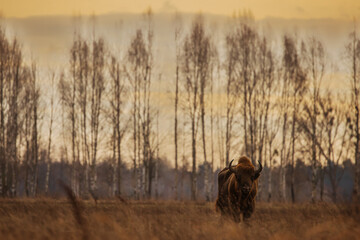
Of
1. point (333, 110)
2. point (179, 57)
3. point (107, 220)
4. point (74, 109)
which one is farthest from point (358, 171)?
point (107, 220)

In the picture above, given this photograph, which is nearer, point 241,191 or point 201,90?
point 241,191

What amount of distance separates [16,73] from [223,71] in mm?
15225

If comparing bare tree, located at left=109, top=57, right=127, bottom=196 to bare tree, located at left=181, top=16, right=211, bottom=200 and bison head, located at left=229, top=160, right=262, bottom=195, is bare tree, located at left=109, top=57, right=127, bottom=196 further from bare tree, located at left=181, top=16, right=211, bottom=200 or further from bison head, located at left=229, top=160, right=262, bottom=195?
bison head, located at left=229, top=160, right=262, bottom=195

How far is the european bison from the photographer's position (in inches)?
602

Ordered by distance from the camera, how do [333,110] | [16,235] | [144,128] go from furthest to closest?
[333,110] < [144,128] < [16,235]

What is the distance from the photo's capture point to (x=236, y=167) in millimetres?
15789

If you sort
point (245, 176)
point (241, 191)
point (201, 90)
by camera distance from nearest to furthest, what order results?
point (245, 176) < point (241, 191) < point (201, 90)

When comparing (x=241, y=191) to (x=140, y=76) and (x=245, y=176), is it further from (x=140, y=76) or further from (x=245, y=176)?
(x=140, y=76)

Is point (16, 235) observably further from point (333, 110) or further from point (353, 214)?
point (333, 110)

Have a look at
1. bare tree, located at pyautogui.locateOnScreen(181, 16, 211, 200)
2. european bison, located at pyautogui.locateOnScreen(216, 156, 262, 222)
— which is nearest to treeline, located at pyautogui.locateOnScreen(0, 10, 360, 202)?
bare tree, located at pyautogui.locateOnScreen(181, 16, 211, 200)

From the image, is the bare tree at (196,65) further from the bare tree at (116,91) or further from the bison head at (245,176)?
the bison head at (245,176)

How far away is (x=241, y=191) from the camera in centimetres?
1576

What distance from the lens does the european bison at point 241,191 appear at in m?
15.3

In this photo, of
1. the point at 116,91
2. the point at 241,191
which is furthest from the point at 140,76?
the point at 241,191
